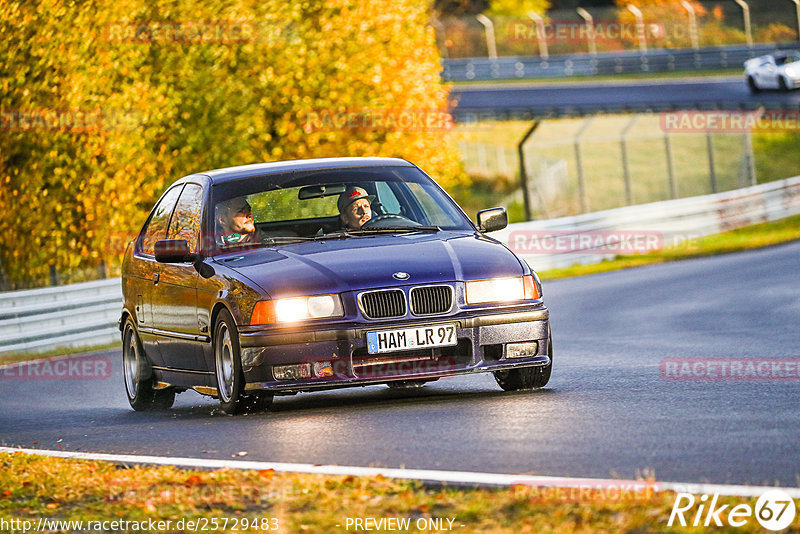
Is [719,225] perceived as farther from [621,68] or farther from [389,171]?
[621,68]

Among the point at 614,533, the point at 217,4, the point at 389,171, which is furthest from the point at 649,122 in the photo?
the point at 614,533

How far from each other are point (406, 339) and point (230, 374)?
1.22 meters

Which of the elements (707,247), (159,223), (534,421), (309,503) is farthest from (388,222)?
(707,247)

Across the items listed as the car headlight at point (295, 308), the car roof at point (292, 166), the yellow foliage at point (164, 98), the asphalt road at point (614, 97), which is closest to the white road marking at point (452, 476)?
the car headlight at point (295, 308)

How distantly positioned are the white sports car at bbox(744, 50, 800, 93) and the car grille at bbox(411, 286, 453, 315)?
138 ft

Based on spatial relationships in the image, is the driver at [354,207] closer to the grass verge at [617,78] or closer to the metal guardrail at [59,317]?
the metal guardrail at [59,317]

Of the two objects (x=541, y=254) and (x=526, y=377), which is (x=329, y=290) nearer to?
(x=526, y=377)

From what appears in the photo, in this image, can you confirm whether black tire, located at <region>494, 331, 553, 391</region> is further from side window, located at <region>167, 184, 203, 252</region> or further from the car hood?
side window, located at <region>167, 184, 203, 252</region>

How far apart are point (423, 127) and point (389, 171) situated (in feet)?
69.0

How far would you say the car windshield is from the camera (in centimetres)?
1073

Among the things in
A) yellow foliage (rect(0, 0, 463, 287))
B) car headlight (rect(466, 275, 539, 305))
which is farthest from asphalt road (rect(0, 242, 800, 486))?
yellow foliage (rect(0, 0, 463, 287))

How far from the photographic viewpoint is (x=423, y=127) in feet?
106

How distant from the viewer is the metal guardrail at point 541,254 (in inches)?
784

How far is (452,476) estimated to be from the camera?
6941 millimetres
